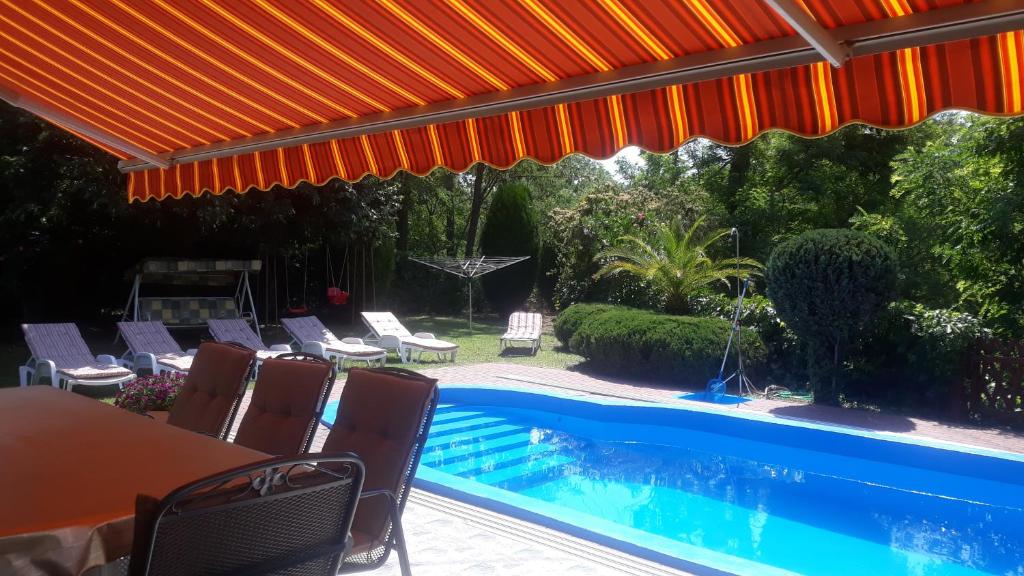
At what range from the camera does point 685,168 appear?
29.8m

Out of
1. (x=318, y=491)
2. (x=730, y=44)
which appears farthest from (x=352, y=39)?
(x=318, y=491)

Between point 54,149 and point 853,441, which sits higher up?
point 54,149

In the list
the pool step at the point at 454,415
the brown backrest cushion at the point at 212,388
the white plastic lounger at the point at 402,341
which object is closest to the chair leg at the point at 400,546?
the brown backrest cushion at the point at 212,388

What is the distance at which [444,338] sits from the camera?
65.9 ft

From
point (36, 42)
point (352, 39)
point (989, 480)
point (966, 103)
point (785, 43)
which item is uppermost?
point (36, 42)

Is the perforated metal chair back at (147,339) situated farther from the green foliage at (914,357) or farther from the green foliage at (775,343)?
the green foliage at (914,357)

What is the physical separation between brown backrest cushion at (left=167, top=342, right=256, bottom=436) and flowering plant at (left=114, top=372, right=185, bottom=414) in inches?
84.0

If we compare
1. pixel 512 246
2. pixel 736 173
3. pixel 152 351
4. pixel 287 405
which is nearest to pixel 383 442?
pixel 287 405

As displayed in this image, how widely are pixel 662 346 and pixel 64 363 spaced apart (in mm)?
9271

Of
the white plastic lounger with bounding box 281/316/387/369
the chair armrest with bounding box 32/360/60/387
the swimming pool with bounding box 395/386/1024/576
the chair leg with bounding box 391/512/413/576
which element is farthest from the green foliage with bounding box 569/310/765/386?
the chair leg with bounding box 391/512/413/576

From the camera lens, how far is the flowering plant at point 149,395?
6863 millimetres

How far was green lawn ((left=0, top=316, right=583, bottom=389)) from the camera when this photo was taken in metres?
14.8

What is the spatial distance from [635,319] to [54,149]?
12.1 metres

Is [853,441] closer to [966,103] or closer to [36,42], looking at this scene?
[966,103]
